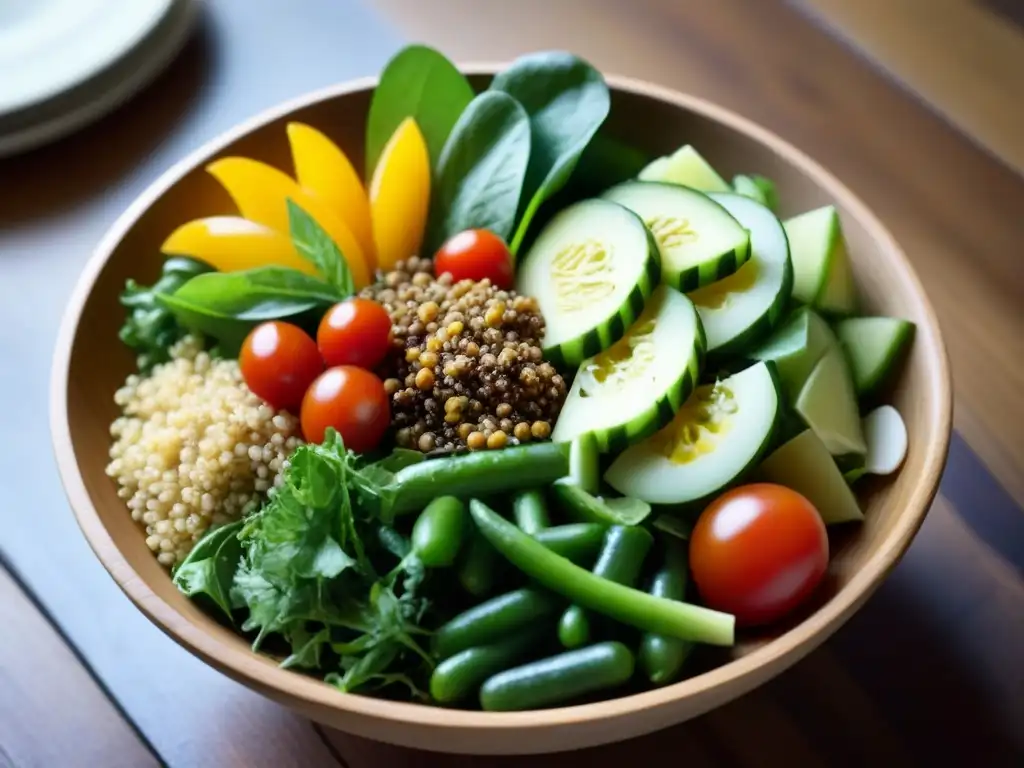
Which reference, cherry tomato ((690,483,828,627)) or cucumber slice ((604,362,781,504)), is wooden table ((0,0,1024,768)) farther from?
cucumber slice ((604,362,781,504))

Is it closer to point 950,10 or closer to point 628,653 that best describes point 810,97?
point 950,10

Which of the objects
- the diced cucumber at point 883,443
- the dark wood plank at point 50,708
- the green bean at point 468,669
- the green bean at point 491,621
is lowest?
the dark wood plank at point 50,708

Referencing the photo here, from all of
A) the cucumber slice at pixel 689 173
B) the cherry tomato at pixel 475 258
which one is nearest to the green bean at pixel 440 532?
the cherry tomato at pixel 475 258

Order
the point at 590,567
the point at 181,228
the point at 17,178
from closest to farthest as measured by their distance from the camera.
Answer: the point at 590,567 → the point at 181,228 → the point at 17,178

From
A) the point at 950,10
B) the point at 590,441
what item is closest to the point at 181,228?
the point at 590,441

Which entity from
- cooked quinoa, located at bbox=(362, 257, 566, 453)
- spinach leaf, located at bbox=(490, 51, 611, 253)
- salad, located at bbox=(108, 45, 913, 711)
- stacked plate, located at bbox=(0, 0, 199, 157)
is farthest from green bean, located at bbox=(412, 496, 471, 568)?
stacked plate, located at bbox=(0, 0, 199, 157)

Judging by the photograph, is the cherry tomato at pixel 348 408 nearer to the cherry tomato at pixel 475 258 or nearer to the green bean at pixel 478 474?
the green bean at pixel 478 474
